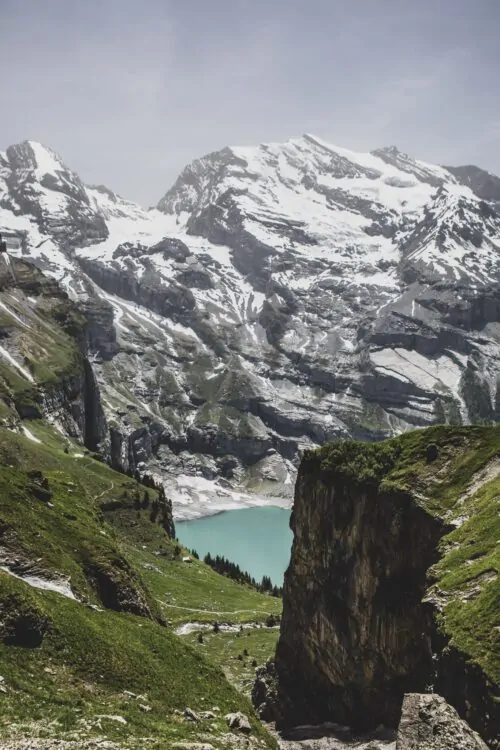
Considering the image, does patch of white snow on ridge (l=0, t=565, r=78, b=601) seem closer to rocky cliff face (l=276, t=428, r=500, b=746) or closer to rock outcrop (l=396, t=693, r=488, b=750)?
rock outcrop (l=396, t=693, r=488, b=750)

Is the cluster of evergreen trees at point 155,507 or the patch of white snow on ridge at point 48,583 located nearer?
the patch of white snow on ridge at point 48,583

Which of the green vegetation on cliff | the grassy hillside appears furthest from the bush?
the grassy hillside

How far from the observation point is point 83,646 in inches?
1081

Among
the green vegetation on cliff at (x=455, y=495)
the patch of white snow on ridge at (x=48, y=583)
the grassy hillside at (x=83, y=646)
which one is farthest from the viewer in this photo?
the patch of white snow on ridge at (x=48, y=583)

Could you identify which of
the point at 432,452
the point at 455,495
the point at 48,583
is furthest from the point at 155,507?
the point at 48,583

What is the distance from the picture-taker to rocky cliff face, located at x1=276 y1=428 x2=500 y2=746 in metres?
26.5

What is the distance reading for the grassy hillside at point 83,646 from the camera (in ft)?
74.4

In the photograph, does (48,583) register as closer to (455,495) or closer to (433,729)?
(433,729)

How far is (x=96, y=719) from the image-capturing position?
2259 cm

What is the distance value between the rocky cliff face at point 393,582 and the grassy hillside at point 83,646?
381 inches

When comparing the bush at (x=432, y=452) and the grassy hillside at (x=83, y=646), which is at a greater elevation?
the bush at (x=432, y=452)

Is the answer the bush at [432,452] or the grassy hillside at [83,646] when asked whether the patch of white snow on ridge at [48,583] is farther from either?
the bush at [432,452]

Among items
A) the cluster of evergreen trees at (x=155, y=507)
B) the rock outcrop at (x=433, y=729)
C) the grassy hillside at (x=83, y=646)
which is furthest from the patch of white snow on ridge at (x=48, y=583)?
the cluster of evergreen trees at (x=155, y=507)

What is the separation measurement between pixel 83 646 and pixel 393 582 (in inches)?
793
